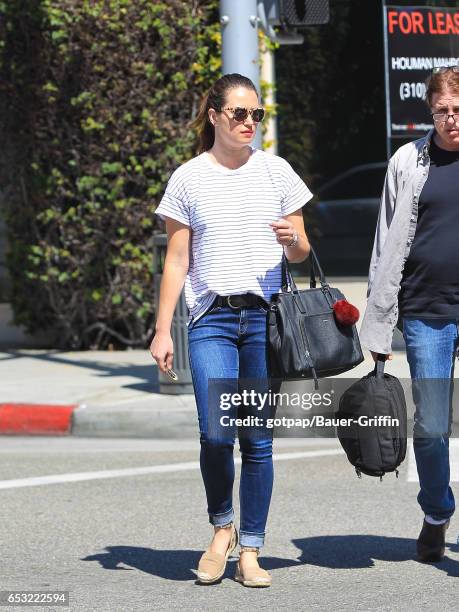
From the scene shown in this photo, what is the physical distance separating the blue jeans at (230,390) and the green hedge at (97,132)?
6.81 meters

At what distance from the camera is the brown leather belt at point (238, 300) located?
5.02 metres

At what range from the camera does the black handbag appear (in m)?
4.97

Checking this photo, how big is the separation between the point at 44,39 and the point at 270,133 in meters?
2.32

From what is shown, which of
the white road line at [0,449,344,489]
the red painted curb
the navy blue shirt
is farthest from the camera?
the red painted curb

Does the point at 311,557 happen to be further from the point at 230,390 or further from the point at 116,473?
the point at 116,473

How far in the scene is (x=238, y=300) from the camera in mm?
5016

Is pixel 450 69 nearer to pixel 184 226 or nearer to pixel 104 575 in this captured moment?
pixel 184 226

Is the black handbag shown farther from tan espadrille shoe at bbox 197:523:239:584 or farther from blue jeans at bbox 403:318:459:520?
tan espadrille shoe at bbox 197:523:239:584

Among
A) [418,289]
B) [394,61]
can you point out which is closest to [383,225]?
[418,289]

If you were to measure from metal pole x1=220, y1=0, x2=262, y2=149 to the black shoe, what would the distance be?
15.3 feet

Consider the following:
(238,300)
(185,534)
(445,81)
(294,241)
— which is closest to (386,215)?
(294,241)

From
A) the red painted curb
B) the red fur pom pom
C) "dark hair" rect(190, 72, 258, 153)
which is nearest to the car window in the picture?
the red painted curb

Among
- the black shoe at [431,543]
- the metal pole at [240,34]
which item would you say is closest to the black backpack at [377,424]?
the black shoe at [431,543]

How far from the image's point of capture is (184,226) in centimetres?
509
